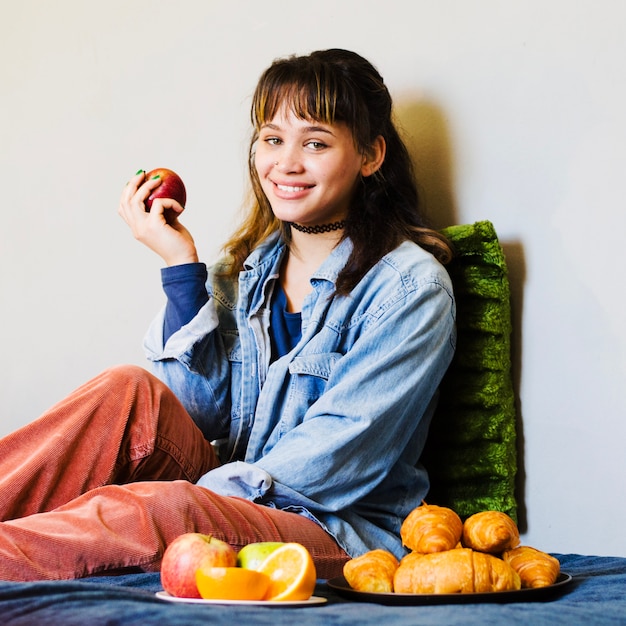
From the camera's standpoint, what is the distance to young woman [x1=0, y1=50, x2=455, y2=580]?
1.33m

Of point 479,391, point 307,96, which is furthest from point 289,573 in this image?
point 307,96

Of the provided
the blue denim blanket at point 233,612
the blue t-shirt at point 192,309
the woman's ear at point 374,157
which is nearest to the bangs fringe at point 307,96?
the woman's ear at point 374,157

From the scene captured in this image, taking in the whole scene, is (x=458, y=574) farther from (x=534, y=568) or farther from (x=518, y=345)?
(x=518, y=345)

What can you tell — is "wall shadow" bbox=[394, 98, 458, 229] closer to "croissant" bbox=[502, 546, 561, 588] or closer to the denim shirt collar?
the denim shirt collar

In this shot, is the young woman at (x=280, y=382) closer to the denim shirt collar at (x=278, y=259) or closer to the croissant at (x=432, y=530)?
the denim shirt collar at (x=278, y=259)

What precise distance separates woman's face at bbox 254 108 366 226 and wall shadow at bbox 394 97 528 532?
20 cm

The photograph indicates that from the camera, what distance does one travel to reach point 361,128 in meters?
1.81

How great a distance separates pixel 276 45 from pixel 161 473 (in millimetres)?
1108

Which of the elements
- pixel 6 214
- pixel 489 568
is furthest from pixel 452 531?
pixel 6 214

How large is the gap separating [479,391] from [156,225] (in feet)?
2.32

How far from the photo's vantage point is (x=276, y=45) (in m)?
2.25

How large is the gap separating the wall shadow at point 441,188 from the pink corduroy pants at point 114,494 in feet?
1.42

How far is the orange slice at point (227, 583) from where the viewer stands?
1003 mm

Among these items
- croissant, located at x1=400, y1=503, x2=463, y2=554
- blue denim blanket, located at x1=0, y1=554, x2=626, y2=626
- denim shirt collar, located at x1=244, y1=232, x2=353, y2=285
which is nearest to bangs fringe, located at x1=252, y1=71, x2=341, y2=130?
denim shirt collar, located at x1=244, y1=232, x2=353, y2=285
